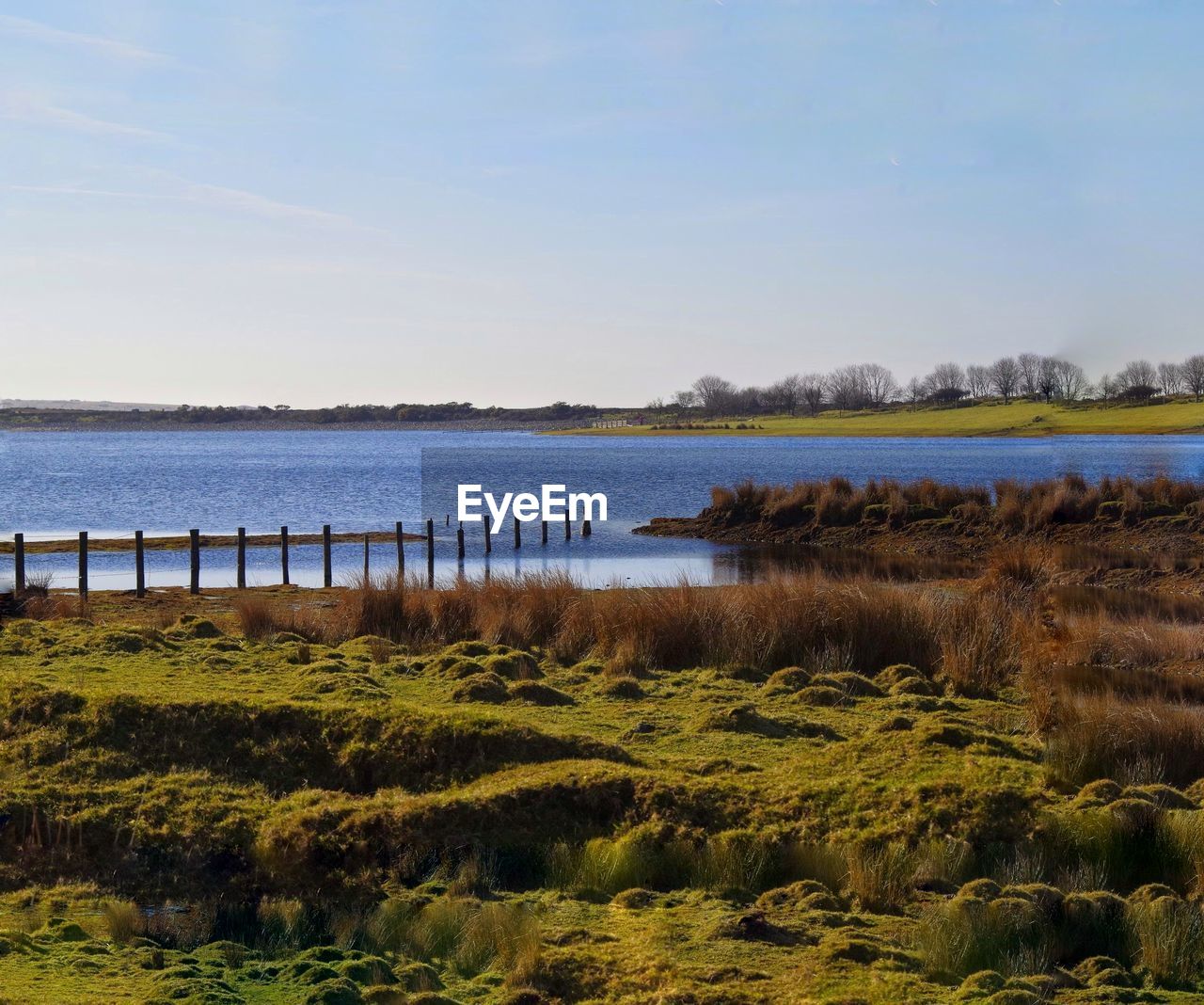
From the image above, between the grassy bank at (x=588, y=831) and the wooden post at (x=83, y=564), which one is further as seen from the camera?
the wooden post at (x=83, y=564)

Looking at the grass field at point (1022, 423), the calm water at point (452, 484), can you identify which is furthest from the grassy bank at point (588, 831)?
the grass field at point (1022, 423)

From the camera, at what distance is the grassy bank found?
8836 millimetres

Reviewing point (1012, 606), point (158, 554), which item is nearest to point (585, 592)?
point (1012, 606)

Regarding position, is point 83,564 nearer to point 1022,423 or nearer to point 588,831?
point 588,831

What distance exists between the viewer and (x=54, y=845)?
11.1 m

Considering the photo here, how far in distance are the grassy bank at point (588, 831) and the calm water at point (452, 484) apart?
10.8 meters

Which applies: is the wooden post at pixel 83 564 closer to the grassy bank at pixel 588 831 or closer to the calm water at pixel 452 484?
the calm water at pixel 452 484

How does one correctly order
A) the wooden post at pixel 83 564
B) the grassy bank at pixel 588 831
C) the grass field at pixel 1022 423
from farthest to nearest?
the grass field at pixel 1022 423, the wooden post at pixel 83 564, the grassy bank at pixel 588 831

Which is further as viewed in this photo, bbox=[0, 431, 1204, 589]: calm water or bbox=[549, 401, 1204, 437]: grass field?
bbox=[549, 401, 1204, 437]: grass field

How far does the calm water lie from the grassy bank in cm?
1081

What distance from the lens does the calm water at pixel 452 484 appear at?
144 ft

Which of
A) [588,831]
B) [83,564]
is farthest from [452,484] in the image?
[588,831]

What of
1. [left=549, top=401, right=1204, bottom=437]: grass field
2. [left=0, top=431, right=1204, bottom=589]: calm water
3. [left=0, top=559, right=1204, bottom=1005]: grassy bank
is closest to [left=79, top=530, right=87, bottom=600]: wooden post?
[left=0, top=431, right=1204, bottom=589]: calm water

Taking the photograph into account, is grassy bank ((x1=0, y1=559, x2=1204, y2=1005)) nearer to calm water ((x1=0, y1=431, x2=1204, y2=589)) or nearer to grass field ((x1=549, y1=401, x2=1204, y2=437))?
calm water ((x1=0, y1=431, x2=1204, y2=589))
